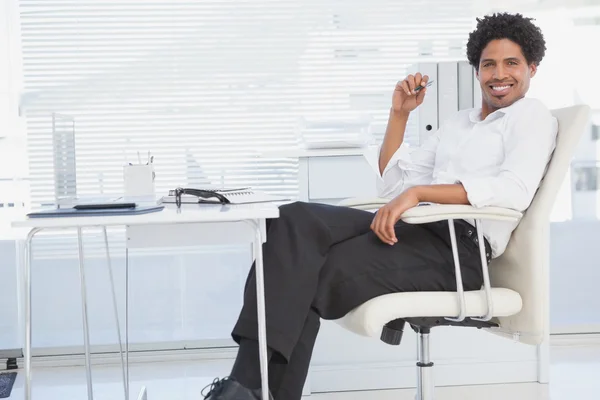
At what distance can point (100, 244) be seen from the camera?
3.64 meters

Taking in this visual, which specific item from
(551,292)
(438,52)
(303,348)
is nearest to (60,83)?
(438,52)

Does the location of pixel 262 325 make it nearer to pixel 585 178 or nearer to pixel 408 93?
pixel 408 93

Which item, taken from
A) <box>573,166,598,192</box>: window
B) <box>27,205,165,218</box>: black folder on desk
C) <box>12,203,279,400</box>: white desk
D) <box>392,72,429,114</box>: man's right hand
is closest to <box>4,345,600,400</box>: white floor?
<box>573,166,598,192</box>: window

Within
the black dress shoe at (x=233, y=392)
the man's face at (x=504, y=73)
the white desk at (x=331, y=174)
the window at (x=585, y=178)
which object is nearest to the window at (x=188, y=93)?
the white desk at (x=331, y=174)

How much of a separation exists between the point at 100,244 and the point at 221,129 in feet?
2.46

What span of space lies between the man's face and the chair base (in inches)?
25.3

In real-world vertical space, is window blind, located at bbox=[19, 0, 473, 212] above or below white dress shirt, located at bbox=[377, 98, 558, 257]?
above

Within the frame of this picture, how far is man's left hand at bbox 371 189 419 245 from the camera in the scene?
2.00m

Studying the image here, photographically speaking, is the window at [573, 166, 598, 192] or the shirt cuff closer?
the shirt cuff

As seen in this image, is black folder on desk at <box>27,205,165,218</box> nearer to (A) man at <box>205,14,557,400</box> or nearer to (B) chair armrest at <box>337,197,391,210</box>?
(A) man at <box>205,14,557,400</box>

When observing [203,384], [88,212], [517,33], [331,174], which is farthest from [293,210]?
[203,384]

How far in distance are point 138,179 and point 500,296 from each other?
40.9 inches

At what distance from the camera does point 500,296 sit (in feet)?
6.68

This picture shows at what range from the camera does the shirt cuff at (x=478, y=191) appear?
2008mm
